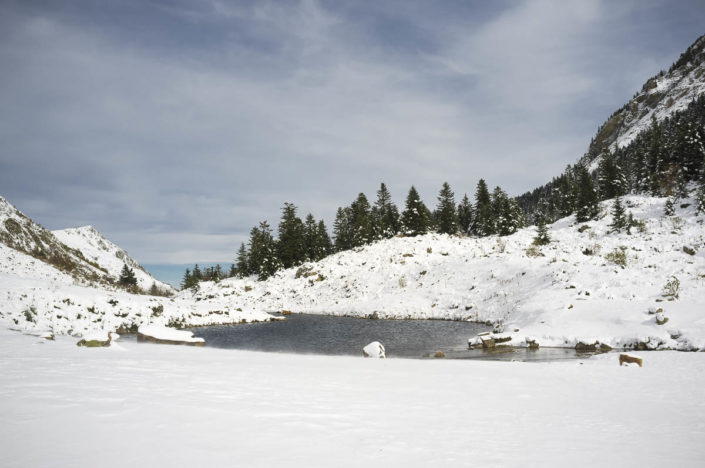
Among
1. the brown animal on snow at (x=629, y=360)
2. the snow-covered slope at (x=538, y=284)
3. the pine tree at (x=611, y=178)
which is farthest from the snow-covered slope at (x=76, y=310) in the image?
the pine tree at (x=611, y=178)

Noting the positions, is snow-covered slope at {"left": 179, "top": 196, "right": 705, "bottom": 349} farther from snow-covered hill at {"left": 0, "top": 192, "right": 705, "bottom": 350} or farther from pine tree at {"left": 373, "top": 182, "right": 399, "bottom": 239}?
pine tree at {"left": 373, "top": 182, "right": 399, "bottom": 239}

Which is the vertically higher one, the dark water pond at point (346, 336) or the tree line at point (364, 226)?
the tree line at point (364, 226)

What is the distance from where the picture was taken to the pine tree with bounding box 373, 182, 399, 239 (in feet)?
243

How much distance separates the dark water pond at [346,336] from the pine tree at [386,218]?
40.6 m

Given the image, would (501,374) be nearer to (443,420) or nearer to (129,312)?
(443,420)

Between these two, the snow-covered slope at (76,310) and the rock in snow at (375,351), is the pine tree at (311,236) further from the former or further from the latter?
the rock in snow at (375,351)

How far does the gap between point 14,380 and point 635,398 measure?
13.5 m

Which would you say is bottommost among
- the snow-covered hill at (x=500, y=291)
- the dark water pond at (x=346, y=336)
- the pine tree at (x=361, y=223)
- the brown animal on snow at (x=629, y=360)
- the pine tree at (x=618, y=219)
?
the dark water pond at (x=346, y=336)

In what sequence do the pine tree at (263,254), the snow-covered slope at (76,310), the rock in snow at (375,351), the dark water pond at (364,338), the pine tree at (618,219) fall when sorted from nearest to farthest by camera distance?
the rock in snow at (375,351), the dark water pond at (364,338), the snow-covered slope at (76,310), the pine tree at (618,219), the pine tree at (263,254)

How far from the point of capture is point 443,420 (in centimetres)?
612

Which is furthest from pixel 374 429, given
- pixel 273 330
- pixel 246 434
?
pixel 273 330

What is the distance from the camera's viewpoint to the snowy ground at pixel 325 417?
4.19 metres

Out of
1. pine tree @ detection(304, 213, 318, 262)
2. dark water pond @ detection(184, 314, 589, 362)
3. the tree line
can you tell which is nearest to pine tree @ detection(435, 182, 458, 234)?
the tree line

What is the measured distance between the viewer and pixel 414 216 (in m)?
68.6
